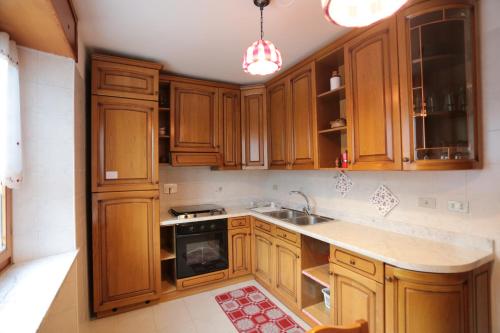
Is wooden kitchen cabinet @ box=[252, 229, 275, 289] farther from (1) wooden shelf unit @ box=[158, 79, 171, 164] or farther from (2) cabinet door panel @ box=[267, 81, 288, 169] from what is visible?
(1) wooden shelf unit @ box=[158, 79, 171, 164]

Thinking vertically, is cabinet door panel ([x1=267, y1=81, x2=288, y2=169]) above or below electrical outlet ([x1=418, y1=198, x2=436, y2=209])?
above

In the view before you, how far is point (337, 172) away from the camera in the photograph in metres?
2.52

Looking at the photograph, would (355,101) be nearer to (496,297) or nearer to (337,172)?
(337,172)

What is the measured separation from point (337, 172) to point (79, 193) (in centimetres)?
228

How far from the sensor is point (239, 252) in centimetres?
293

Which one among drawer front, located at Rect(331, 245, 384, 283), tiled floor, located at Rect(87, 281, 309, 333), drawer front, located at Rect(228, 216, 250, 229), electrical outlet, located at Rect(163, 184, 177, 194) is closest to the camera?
drawer front, located at Rect(331, 245, 384, 283)

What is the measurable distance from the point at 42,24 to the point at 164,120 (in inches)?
64.4

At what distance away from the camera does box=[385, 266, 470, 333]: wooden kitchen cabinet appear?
1325 millimetres

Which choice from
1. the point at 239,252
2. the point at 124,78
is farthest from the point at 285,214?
the point at 124,78

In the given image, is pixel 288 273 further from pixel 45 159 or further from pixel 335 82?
pixel 45 159

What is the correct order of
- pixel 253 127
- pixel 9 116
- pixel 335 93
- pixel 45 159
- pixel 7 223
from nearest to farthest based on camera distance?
pixel 9 116 → pixel 7 223 → pixel 45 159 → pixel 335 93 → pixel 253 127

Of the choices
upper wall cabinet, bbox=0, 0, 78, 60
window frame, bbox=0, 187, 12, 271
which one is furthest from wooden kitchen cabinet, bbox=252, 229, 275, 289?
upper wall cabinet, bbox=0, 0, 78, 60

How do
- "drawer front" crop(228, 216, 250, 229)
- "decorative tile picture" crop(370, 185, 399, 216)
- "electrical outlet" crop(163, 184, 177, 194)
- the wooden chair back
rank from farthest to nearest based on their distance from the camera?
"electrical outlet" crop(163, 184, 177, 194)
"drawer front" crop(228, 216, 250, 229)
"decorative tile picture" crop(370, 185, 399, 216)
the wooden chair back

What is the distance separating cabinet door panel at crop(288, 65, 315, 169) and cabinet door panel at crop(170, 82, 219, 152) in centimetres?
94
